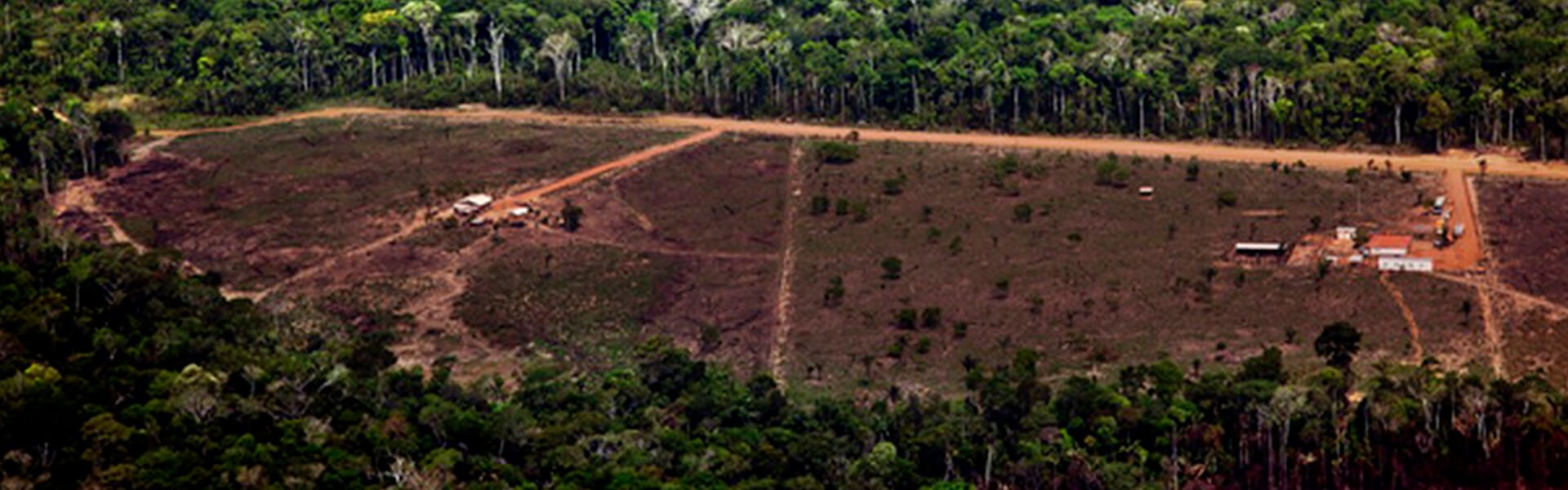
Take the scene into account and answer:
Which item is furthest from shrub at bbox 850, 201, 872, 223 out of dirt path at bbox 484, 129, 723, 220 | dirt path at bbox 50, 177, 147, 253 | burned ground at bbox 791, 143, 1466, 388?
dirt path at bbox 50, 177, 147, 253

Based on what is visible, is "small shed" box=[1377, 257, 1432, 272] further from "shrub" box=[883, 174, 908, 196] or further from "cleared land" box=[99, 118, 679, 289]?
"cleared land" box=[99, 118, 679, 289]

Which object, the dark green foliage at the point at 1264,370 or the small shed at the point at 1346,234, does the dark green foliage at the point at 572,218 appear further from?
the dark green foliage at the point at 1264,370

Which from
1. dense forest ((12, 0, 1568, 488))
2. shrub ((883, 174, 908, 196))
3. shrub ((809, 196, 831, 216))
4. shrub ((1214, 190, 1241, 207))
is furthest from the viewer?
shrub ((883, 174, 908, 196))

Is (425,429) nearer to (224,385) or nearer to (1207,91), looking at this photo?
(224,385)

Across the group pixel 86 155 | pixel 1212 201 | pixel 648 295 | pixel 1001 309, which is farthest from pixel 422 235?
pixel 1212 201

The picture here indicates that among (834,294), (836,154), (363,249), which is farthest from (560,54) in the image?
(834,294)

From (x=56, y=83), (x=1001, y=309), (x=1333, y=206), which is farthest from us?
(x=56, y=83)

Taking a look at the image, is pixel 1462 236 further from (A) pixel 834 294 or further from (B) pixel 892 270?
(A) pixel 834 294
